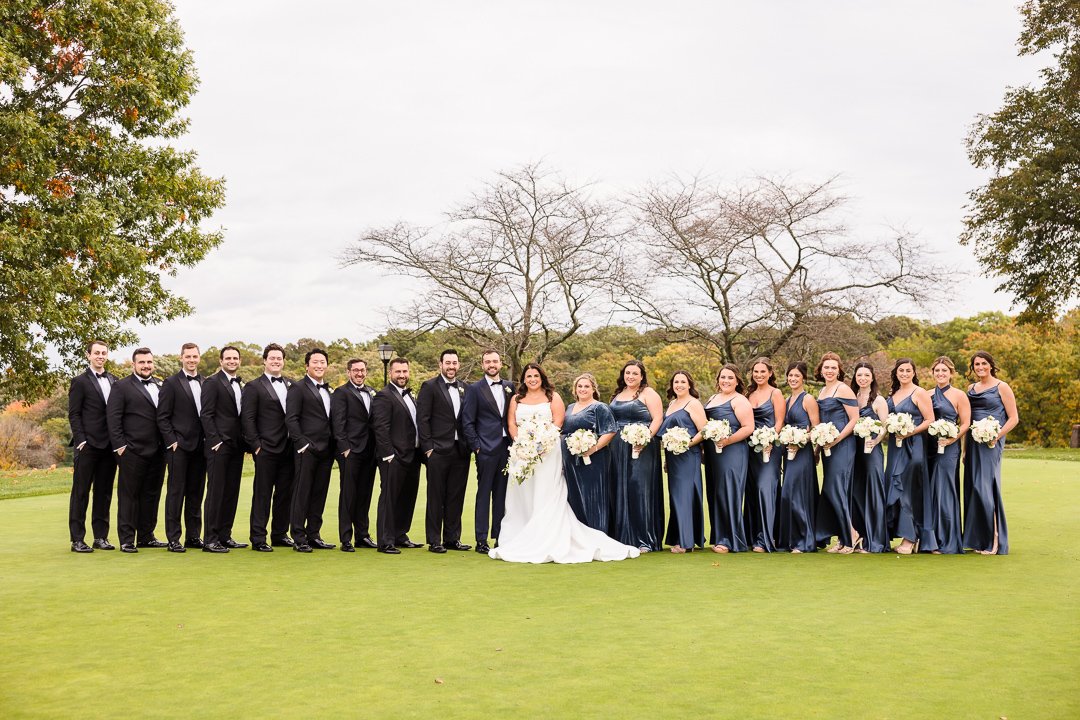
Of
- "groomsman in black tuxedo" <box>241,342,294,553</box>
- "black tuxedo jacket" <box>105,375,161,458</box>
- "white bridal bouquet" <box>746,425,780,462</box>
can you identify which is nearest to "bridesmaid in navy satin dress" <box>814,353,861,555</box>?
"white bridal bouquet" <box>746,425,780,462</box>

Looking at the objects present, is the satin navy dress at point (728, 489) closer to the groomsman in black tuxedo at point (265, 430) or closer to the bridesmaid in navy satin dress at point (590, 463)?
the bridesmaid in navy satin dress at point (590, 463)

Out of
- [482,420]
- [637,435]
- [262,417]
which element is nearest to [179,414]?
[262,417]

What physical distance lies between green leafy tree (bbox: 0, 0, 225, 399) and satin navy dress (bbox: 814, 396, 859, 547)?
14462 mm

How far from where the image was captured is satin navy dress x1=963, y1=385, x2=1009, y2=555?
9.69m

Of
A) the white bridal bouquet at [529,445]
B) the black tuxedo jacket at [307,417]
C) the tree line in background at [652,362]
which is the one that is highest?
the tree line in background at [652,362]

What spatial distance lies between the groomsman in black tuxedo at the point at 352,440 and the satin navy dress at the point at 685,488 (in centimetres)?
298

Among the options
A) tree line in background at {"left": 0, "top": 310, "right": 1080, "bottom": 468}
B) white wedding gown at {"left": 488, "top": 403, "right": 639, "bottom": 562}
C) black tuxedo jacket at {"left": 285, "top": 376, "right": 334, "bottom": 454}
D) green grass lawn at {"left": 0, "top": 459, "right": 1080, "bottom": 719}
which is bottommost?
green grass lawn at {"left": 0, "top": 459, "right": 1080, "bottom": 719}

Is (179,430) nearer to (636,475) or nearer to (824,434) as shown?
(636,475)

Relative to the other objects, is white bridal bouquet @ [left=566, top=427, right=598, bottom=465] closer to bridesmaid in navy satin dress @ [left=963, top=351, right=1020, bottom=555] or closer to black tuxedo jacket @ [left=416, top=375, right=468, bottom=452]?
black tuxedo jacket @ [left=416, top=375, right=468, bottom=452]

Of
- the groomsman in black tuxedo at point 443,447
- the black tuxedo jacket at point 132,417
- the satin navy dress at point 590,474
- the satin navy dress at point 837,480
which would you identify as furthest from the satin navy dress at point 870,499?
the black tuxedo jacket at point 132,417

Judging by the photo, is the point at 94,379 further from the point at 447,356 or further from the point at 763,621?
the point at 763,621

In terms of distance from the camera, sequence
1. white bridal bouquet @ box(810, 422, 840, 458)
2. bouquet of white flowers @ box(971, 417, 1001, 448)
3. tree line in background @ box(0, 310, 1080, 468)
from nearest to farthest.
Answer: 1. bouquet of white flowers @ box(971, 417, 1001, 448)
2. white bridal bouquet @ box(810, 422, 840, 458)
3. tree line in background @ box(0, 310, 1080, 468)

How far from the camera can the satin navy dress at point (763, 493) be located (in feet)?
32.6

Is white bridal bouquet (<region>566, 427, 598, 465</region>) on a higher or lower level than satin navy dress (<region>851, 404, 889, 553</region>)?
higher
